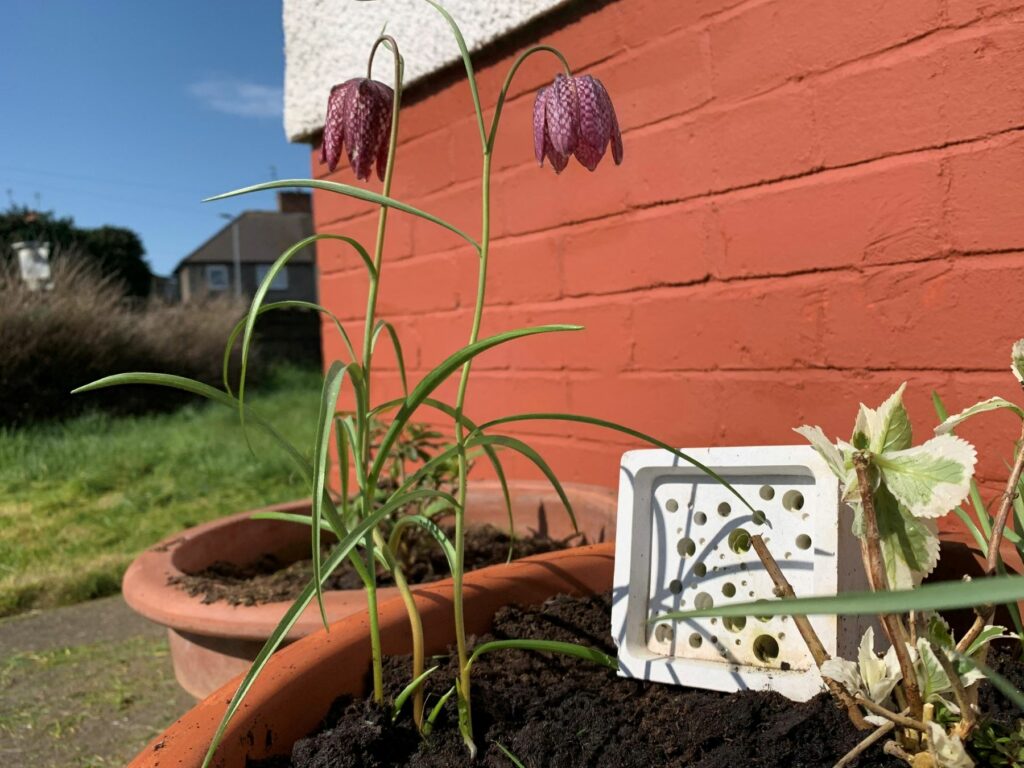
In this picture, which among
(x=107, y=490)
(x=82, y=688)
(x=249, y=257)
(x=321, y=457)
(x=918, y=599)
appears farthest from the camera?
(x=249, y=257)

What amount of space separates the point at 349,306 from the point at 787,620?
58.5 inches

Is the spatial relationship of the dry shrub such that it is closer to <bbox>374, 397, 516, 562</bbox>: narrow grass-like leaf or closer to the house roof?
<bbox>374, 397, 516, 562</bbox>: narrow grass-like leaf

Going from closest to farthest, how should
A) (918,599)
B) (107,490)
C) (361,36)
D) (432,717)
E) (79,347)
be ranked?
(918,599) → (432,717) → (361,36) → (107,490) → (79,347)

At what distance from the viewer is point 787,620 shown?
0.80 meters

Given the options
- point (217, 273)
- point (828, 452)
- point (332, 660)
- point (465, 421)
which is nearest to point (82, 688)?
point (332, 660)

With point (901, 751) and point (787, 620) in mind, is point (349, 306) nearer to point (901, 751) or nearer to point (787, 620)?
point (787, 620)

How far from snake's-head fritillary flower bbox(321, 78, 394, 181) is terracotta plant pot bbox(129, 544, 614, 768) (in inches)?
17.6

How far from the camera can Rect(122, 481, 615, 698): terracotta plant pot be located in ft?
3.68

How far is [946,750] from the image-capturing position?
566 millimetres

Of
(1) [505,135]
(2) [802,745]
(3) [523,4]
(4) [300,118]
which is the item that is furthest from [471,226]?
(2) [802,745]

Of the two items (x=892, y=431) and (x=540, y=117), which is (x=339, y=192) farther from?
(x=892, y=431)

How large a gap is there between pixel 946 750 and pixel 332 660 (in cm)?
51

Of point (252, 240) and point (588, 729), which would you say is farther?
point (252, 240)

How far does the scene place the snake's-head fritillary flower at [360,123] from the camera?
0.82 metres
